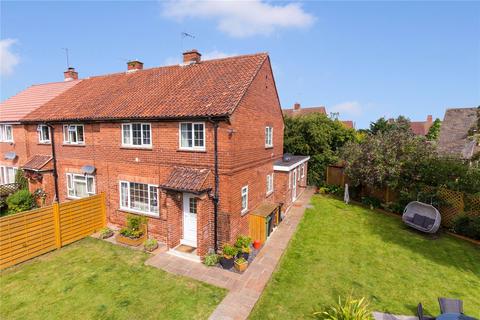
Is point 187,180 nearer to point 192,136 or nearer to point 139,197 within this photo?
point 192,136

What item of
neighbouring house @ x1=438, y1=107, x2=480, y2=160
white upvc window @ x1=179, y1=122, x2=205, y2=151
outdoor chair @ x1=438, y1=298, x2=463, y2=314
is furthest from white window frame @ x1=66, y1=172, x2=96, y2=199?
neighbouring house @ x1=438, y1=107, x2=480, y2=160

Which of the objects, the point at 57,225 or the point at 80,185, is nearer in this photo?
the point at 57,225

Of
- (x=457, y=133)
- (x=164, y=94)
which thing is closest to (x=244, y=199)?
(x=164, y=94)

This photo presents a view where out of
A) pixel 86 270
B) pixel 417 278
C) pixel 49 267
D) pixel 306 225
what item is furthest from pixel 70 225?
pixel 417 278

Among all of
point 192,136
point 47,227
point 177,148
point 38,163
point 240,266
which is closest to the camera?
point 240,266

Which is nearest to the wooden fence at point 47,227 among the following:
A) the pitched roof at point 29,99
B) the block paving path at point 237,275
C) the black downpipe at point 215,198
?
the block paving path at point 237,275
